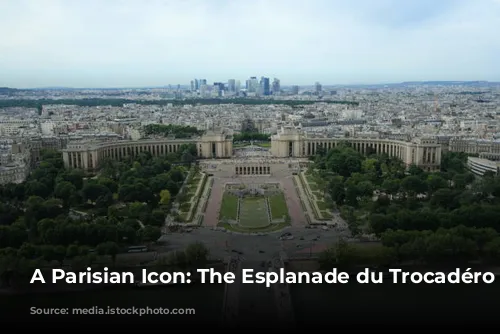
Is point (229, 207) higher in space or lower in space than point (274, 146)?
lower

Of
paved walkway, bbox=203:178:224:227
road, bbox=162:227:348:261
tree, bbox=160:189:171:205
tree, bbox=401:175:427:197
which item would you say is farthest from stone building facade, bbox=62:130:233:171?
tree, bbox=401:175:427:197

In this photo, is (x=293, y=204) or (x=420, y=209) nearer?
(x=420, y=209)

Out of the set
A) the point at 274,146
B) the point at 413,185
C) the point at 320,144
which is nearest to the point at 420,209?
the point at 413,185

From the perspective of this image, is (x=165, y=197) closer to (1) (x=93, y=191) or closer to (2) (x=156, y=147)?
(1) (x=93, y=191)

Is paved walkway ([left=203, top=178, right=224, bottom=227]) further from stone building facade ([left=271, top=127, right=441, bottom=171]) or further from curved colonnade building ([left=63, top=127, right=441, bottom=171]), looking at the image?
stone building facade ([left=271, top=127, right=441, bottom=171])

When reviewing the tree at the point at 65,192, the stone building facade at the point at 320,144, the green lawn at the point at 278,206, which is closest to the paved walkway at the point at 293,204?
the green lawn at the point at 278,206

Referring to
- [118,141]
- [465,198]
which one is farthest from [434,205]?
[118,141]

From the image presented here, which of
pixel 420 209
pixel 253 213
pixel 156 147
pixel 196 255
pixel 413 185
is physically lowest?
pixel 253 213

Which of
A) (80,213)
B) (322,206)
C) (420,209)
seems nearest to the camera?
(420,209)

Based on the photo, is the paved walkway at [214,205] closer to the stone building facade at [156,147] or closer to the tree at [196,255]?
the tree at [196,255]
